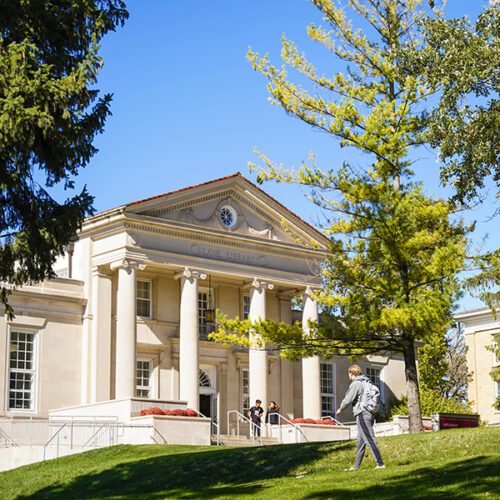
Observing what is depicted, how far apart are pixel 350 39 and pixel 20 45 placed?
1209cm

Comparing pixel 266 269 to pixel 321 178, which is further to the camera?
pixel 266 269

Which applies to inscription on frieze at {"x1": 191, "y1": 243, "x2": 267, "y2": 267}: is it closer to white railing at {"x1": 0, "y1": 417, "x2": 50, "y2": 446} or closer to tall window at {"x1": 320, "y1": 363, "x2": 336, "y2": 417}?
tall window at {"x1": 320, "y1": 363, "x2": 336, "y2": 417}

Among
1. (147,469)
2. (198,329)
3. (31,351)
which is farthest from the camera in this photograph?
(198,329)

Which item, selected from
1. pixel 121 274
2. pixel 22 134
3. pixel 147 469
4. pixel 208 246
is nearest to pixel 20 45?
pixel 22 134

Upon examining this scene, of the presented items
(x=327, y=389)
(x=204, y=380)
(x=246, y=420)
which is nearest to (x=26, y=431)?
(x=246, y=420)

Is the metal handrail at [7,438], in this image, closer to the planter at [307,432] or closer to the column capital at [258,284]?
the planter at [307,432]

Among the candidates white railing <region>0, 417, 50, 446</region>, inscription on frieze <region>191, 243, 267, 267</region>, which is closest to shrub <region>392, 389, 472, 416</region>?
inscription on frieze <region>191, 243, 267, 267</region>

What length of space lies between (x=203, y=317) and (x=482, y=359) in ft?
59.3

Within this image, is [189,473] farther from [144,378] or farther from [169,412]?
[144,378]

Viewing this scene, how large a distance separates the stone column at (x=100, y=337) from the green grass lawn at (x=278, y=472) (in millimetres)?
10808

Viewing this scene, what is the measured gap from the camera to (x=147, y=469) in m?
25.9

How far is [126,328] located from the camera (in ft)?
136

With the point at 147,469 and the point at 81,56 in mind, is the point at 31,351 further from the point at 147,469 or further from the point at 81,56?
the point at 81,56

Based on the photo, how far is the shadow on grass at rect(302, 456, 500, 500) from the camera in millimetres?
15211
